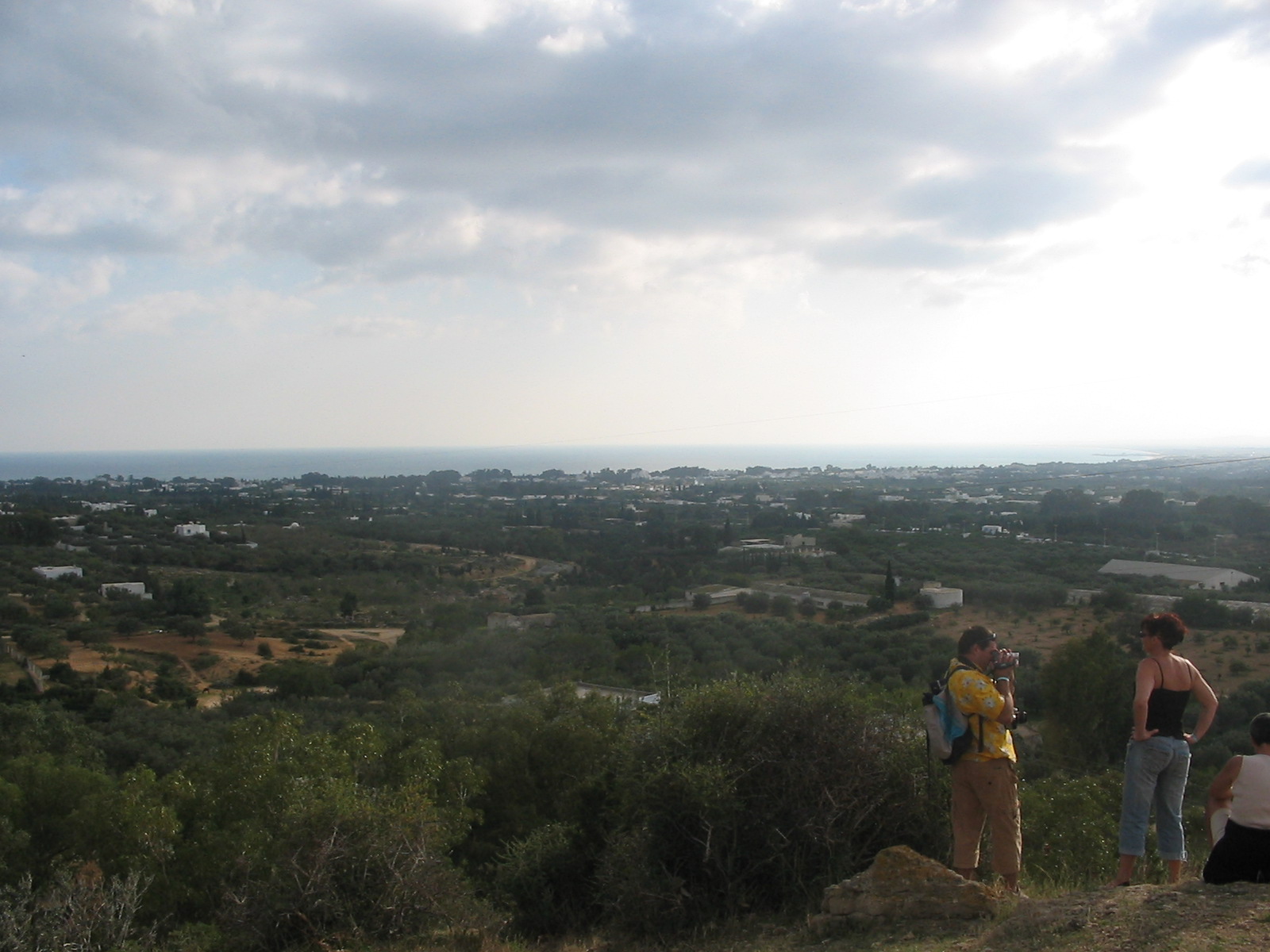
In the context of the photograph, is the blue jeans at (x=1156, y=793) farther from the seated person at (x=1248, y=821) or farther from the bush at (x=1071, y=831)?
the bush at (x=1071, y=831)

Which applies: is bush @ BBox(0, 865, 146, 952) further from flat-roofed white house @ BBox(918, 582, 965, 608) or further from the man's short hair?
flat-roofed white house @ BBox(918, 582, 965, 608)

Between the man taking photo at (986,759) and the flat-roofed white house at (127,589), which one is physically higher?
the man taking photo at (986,759)

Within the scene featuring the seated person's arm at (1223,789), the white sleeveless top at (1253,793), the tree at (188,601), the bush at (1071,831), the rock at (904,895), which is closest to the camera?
the white sleeveless top at (1253,793)

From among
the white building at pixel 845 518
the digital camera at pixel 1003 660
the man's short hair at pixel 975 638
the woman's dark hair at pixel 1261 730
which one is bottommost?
the white building at pixel 845 518

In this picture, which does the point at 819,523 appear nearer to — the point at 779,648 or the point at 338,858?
the point at 779,648

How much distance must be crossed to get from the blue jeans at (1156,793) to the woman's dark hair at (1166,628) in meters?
0.53

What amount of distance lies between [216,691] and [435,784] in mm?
14934

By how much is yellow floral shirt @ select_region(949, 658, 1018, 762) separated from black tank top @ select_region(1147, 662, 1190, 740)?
75 centimetres

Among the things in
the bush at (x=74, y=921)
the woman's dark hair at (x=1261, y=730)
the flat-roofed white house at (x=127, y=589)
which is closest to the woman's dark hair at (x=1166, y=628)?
the woman's dark hair at (x=1261, y=730)

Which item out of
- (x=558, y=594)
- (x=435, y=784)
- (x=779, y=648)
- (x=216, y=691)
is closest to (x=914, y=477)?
(x=558, y=594)

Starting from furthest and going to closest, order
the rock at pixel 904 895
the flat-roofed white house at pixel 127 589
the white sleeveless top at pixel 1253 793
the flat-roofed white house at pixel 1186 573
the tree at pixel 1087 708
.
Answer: the flat-roofed white house at pixel 127 589 < the flat-roofed white house at pixel 1186 573 < the tree at pixel 1087 708 < the rock at pixel 904 895 < the white sleeveless top at pixel 1253 793

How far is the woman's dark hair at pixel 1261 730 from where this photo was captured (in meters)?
3.96

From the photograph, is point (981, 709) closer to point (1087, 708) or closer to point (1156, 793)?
point (1156, 793)

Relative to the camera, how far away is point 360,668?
70.5 feet
